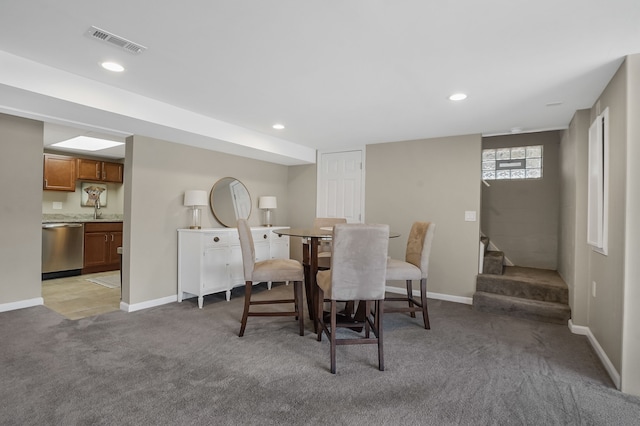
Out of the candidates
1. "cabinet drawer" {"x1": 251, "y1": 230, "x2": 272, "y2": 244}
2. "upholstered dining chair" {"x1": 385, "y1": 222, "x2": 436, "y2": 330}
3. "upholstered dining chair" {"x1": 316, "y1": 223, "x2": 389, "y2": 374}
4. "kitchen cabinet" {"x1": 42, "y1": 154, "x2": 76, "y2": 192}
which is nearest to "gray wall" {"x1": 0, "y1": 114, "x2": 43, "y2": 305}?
"kitchen cabinet" {"x1": 42, "y1": 154, "x2": 76, "y2": 192}

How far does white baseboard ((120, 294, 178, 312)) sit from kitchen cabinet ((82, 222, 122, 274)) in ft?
8.67

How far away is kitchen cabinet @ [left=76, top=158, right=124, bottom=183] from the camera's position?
5875mm

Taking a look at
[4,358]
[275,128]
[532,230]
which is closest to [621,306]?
[532,230]

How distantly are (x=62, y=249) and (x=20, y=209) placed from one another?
202 centimetres

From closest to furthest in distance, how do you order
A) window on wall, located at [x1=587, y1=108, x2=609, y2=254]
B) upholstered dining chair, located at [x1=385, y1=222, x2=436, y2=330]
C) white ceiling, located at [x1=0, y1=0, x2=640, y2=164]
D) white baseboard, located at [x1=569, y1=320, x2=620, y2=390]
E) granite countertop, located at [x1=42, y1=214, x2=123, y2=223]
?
white ceiling, located at [x1=0, y1=0, x2=640, y2=164]
white baseboard, located at [x1=569, y1=320, x2=620, y2=390]
window on wall, located at [x1=587, y1=108, x2=609, y2=254]
upholstered dining chair, located at [x1=385, y1=222, x2=436, y2=330]
granite countertop, located at [x1=42, y1=214, x2=123, y2=223]

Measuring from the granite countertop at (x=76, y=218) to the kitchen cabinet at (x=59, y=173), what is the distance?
1.63 feet

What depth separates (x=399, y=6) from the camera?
1687 mm

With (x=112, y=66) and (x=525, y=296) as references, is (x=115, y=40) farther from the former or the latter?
(x=525, y=296)

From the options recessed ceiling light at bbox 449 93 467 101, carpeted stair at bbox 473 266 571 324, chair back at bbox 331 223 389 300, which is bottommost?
carpeted stair at bbox 473 266 571 324

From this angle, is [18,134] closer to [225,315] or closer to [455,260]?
[225,315]

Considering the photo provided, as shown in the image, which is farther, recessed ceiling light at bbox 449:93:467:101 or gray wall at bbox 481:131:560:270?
gray wall at bbox 481:131:560:270

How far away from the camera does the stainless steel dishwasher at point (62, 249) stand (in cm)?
518

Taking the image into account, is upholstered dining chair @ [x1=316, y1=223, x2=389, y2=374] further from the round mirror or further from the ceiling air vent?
the round mirror

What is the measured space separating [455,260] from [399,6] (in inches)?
135
